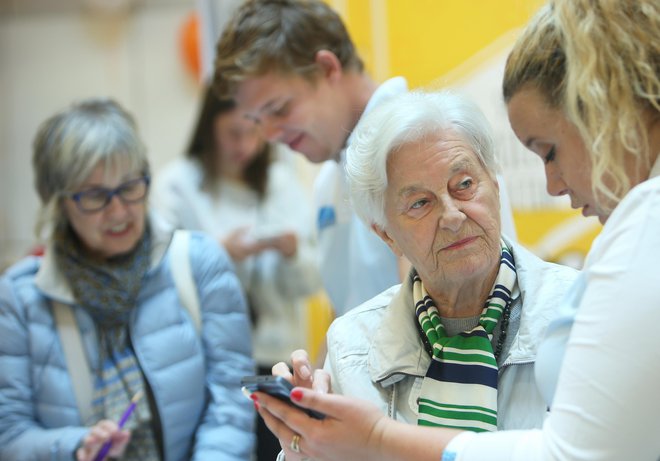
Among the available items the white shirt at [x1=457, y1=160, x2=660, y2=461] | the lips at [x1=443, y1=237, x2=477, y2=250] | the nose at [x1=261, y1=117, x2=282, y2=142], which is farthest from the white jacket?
the nose at [x1=261, y1=117, x2=282, y2=142]

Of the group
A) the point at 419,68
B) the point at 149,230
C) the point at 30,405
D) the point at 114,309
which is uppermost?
the point at 419,68

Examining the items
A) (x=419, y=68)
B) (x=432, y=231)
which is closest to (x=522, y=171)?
(x=419, y=68)

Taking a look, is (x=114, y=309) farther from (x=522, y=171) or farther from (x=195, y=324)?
(x=522, y=171)

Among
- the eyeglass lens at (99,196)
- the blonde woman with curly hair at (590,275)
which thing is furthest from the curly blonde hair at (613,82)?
the eyeglass lens at (99,196)

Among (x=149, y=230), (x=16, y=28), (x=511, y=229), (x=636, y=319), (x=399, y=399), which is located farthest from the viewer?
(x=16, y=28)

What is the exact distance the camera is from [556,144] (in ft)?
4.33

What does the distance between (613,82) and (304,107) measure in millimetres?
1147

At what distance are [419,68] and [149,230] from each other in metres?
1.01

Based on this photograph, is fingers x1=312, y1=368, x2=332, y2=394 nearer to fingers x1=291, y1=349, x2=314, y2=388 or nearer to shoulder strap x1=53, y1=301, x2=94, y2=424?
fingers x1=291, y1=349, x2=314, y2=388

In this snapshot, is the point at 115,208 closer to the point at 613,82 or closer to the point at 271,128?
the point at 271,128

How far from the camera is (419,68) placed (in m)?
2.57

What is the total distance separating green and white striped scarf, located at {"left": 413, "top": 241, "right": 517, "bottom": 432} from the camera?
1401 mm

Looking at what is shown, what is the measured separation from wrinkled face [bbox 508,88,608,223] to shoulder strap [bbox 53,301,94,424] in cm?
128

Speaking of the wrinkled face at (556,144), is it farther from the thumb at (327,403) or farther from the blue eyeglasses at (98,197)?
the blue eyeglasses at (98,197)
